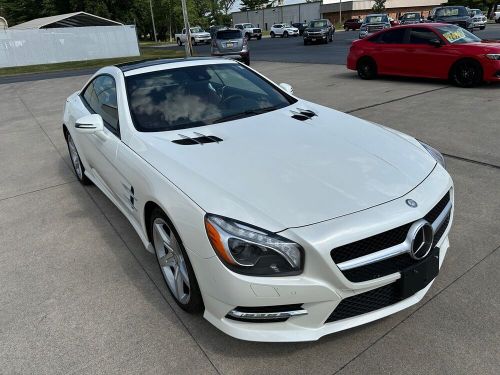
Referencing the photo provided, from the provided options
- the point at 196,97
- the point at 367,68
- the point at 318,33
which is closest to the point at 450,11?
the point at 318,33

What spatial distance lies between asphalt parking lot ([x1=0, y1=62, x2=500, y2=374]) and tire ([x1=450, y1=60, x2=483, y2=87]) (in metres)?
4.63

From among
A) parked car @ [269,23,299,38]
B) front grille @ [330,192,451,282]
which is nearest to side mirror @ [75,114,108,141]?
front grille @ [330,192,451,282]

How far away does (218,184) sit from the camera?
7.66 ft

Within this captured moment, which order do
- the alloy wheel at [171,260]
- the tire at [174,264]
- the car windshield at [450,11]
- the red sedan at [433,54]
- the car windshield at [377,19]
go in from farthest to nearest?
the car windshield at [377,19] → the car windshield at [450,11] → the red sedan at [433,54] → the alloy wheel at [171,260] → the tire at [174,264]

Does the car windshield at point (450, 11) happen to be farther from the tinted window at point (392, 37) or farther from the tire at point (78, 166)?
the tire at point (78, 166)

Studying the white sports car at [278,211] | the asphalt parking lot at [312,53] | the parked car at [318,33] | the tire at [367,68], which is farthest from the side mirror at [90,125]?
the parked car at [318,33]

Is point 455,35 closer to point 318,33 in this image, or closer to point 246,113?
point 246,113

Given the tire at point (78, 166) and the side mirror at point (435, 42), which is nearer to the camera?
the tire at point (78, 166)

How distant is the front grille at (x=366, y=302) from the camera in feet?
6.84

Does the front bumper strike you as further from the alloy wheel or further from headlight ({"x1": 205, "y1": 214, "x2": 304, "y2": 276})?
the alloy wheel

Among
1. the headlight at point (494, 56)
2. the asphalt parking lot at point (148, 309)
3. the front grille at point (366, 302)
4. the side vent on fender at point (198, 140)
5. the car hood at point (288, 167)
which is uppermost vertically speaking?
the side vent on fender at point (198, 140)

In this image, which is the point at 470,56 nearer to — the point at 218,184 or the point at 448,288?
the point at 448,288

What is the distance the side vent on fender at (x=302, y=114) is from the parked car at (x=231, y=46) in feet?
50.1

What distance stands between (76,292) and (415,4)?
95838 millimetres
